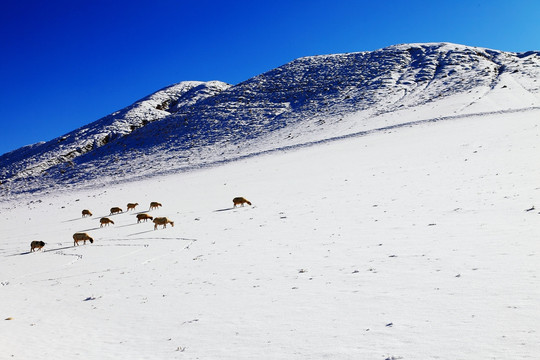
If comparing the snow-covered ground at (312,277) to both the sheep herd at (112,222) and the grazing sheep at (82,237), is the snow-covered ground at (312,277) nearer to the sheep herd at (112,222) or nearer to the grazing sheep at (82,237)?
the sheep herd at (112,222)

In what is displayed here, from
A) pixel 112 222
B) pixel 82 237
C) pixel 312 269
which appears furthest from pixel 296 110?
pixel 312 269

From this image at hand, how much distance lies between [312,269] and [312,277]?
702 millimetres

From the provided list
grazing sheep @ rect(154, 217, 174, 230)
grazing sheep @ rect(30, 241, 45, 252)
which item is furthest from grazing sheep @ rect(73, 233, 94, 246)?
grazing sheep @ rect(154, 217, 174, 230)

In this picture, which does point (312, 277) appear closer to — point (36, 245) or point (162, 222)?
point (162, 222)

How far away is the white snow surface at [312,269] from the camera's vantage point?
7.02 m

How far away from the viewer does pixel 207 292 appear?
418 inches

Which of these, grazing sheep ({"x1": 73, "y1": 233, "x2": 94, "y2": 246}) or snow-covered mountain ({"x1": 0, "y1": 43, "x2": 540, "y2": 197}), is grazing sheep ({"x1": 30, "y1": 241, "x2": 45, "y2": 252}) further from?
snow-covered mountain ({"x1": 0, "y1": 43, "x2": 540, "y2": 197})

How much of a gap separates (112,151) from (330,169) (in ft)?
181

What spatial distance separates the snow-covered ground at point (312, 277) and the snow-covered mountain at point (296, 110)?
109ft

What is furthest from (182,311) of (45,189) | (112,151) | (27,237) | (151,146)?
(112,151)

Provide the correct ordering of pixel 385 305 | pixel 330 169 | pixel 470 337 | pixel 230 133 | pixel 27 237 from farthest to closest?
pixel 230 133, pixel 330 169, pixel 27 237, pixel 385 305, pixel 470 337

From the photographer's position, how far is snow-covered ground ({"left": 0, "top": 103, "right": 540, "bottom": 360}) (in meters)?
6.92

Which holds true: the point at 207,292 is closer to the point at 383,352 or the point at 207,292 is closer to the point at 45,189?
the point at 383,352

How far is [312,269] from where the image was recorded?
11148 millimetres
